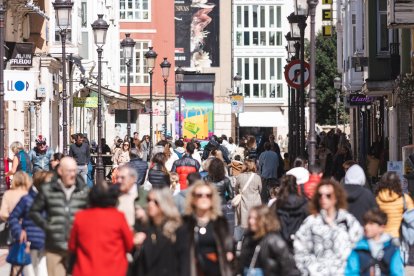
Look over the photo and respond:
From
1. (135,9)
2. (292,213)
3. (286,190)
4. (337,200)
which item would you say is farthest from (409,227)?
(135,9)

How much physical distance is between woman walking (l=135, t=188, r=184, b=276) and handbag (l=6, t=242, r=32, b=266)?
4005mm

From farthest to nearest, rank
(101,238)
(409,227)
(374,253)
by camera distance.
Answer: (409,227) → (374,253) → (101,238)

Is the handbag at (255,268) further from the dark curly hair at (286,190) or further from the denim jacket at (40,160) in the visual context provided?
the denim jacket at (40,160)

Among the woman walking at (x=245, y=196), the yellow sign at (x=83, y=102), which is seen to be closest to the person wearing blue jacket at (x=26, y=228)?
the woman walking at (x=245, y=196)

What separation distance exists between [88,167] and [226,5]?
87242 mm

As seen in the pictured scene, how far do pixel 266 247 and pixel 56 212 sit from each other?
291 cm

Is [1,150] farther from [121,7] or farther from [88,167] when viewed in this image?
[121,7]

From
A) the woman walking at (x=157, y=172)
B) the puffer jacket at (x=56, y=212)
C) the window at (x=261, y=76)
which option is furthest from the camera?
the window at (x=261, y=76)

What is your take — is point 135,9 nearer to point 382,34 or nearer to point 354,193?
point 382,34

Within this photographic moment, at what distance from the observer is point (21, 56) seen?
37.1m

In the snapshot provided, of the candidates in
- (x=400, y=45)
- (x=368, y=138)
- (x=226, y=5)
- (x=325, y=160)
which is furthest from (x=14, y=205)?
(x=226, y=5)

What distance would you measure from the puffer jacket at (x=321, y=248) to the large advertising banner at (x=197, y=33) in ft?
338

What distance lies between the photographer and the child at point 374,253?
13375 millimetres

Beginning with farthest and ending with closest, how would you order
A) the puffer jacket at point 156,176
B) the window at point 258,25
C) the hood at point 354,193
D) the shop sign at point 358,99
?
1. the window at point 258,25
2. the shop sign at point 358,99
3. the puffer jacket at point 156,176
4. the hood at point 354,193
